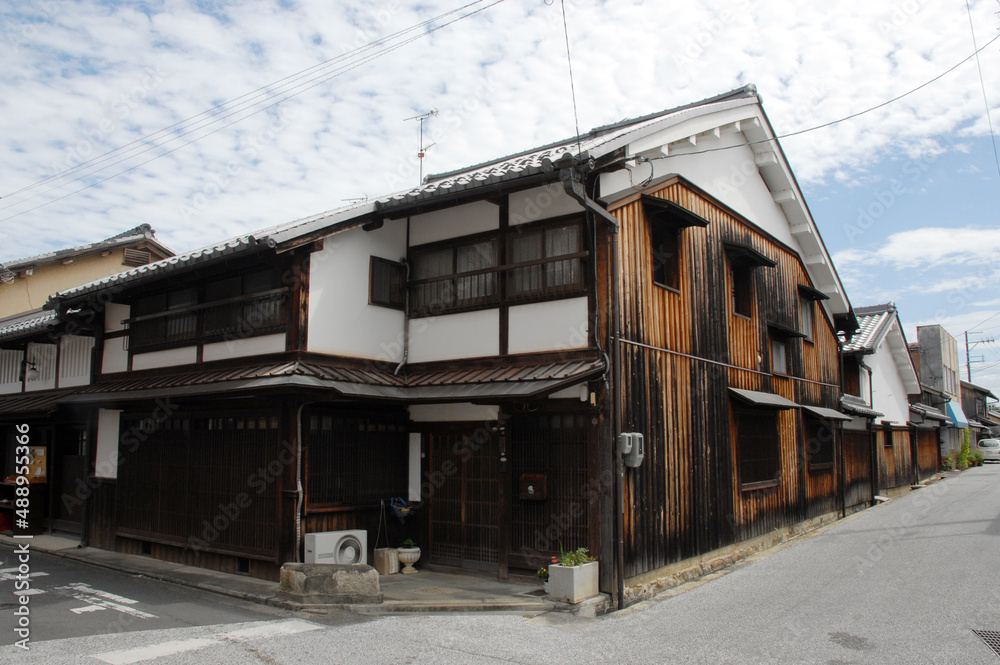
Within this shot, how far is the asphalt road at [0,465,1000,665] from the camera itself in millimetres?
7168

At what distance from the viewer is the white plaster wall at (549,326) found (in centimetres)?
1026

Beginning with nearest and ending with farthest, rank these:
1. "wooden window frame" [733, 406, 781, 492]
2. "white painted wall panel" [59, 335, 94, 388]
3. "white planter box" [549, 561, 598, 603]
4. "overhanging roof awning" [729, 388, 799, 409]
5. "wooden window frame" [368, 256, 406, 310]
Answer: "white planter box" [549, 561, 598, 603], "wooden window frame" [368, 256, 406, 310], "overhanging roof awning" [729, 388, 799, 409], "wooden window frame" [733, 406, 781, 492], "white painted wall panel" [59, 335, 94, 388]

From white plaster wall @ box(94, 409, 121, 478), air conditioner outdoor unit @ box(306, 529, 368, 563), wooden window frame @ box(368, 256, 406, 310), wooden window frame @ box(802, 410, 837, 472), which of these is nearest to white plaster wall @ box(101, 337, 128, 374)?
white plaster wall @ box(94, 409, 121, 478)

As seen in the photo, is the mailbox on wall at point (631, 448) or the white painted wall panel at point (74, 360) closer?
the mailbox on wall at point (631, 448)

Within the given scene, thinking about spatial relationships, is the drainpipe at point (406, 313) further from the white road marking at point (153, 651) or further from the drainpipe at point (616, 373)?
the white road marking at point (153, 651)

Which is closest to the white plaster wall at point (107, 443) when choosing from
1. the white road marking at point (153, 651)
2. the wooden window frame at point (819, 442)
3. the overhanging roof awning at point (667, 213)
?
the white road marking at point (153, 651)

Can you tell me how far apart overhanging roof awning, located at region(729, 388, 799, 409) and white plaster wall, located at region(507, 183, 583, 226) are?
18.2 ft

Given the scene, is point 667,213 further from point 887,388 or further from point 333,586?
point 887,388

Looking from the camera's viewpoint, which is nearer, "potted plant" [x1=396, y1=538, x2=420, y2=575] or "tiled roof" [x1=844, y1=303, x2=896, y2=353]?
"potted plant" [x1=396, y1=538, x2=420, y2=575]

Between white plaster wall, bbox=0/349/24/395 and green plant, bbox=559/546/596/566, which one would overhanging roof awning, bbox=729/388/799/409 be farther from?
white plaster wall, bbox=0/349/24/395

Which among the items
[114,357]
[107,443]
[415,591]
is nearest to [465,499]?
[415,591]

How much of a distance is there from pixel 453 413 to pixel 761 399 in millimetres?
6454

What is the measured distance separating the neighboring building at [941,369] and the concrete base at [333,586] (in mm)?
43367

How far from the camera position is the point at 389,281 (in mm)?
12188
